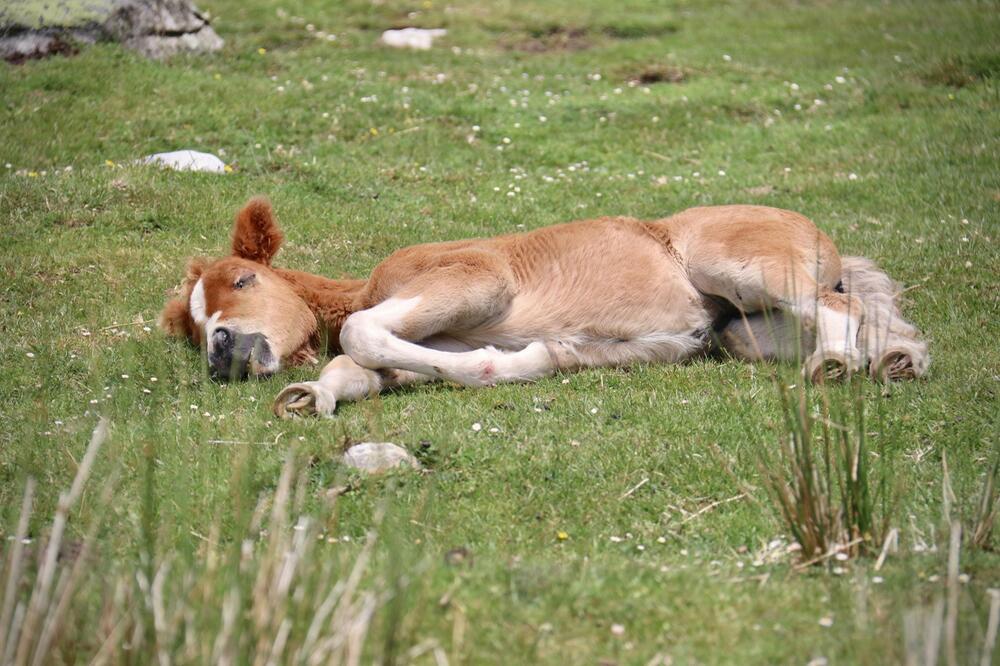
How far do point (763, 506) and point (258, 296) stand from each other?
370 cm

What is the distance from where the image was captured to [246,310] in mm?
7625

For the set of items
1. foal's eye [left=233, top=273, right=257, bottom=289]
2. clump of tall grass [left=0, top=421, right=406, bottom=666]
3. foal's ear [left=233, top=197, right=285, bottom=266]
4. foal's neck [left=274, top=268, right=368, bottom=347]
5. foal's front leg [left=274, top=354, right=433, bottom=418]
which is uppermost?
clump of tall grass [left=0, top=421, right=406, bottom=666]

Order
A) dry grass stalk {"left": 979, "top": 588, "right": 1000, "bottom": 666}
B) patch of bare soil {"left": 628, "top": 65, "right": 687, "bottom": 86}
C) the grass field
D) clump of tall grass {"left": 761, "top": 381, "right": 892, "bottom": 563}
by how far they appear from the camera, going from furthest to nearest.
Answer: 1. patch of bare soil {"left": 628, "top": 65, "right": 687, "bottom": 86}
2. clump of tall grass {"left": 761, "top": 381, "right": 892, "bottom": 563}
3. the grass field
4. dry grass stalk {"left": 979, "top": 588, "right": 1000, "bottom": 666}

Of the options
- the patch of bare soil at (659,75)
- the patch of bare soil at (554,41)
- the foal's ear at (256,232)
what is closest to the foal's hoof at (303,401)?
the foal's ear at (256,232)

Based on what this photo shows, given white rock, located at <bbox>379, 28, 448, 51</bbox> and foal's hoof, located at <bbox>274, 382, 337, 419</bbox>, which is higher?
white rock, located at <bbox>379, 28, 448, 51</bbox>

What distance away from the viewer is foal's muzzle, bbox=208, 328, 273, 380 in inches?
293

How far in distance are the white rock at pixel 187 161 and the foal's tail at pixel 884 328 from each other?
619cm

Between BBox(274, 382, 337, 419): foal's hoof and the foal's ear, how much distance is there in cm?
161

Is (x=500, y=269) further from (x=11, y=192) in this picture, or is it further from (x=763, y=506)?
(x=11, y=192)

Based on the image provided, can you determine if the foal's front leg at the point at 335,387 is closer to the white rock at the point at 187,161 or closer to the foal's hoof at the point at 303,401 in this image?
the foal's hoof at the point at 303,401

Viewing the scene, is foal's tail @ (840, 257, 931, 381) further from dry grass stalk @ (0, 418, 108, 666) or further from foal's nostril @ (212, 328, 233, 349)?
dry grass stalk @ (0, 418, 108, 666)

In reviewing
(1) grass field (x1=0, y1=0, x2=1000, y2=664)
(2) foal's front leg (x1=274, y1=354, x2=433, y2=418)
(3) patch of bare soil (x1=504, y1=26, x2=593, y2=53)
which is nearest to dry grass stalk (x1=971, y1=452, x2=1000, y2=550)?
(1) grass field (x1=0, y1=0, x2=1000, y2=664)

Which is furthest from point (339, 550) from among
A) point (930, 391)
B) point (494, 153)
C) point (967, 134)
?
point (967, 134)

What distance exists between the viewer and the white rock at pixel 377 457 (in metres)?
5.93
